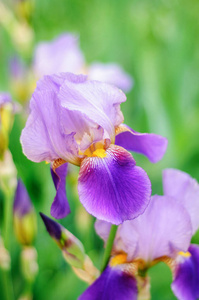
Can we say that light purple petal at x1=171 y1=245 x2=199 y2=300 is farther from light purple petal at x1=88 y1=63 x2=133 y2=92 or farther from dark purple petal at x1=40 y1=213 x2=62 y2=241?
light purple petal at x1=88 y1=63 x2=133 y2=92

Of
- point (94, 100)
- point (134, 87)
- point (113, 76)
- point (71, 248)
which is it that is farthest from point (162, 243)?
point (134, 87)

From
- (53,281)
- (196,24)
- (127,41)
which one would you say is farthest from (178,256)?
(196,24)

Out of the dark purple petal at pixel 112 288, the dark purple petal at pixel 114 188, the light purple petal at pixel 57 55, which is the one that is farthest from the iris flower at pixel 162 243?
the light purple petal at pixel 57 55

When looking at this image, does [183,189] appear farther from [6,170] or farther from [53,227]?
[6,170]

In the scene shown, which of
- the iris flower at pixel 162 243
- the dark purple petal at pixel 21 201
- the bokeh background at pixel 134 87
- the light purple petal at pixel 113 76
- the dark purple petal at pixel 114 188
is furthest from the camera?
the light purple petal at pixel 113 76

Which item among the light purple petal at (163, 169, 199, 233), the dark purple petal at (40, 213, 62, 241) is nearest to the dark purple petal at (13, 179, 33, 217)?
the dark purple petal at (40, 213, 62, 241)

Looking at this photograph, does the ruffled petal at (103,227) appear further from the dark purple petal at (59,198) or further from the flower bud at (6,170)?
the flower bud at (6,170)

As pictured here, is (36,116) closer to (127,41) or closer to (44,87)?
(44,87)
